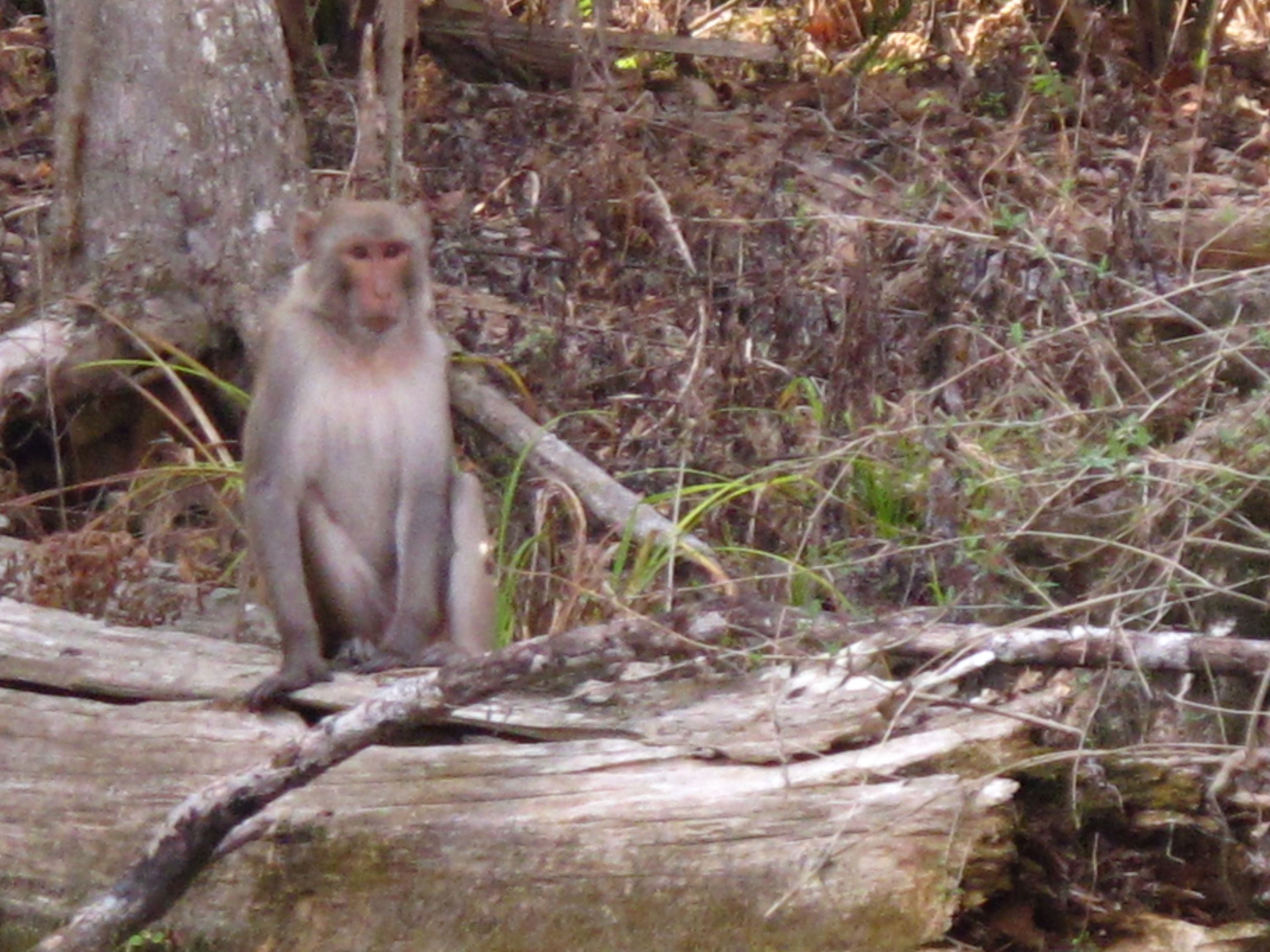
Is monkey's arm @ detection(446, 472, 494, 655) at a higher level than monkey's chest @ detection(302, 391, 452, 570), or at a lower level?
lower

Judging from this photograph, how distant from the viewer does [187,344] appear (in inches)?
271

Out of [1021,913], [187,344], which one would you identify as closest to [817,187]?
[187,344]

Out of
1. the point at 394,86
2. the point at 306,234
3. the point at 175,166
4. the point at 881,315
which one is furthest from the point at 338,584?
the point at 394,86

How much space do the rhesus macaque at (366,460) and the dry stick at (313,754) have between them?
3.66 ft

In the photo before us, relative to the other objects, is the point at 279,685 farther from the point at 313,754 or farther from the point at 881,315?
the point at 881,315

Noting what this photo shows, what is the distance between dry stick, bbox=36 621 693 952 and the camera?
3.86 m

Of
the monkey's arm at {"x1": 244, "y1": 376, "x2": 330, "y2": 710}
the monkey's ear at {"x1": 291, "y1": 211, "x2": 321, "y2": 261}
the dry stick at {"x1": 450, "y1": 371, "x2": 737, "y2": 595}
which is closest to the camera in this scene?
the monkey's arm at {"x1": 244, "y1": 376, "x2": 330, "y2": 710}

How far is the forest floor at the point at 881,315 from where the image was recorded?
455 cm

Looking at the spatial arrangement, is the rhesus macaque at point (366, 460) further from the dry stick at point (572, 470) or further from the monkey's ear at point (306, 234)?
the dry stick at point (572, 470)

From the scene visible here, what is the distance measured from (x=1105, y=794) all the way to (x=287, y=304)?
8.89 feet

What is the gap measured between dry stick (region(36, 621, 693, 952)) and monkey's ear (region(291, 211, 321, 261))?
5.52 feet

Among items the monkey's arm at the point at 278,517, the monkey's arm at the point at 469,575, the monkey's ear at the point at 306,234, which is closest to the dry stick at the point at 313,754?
the monkey's arm at the point at 278,517

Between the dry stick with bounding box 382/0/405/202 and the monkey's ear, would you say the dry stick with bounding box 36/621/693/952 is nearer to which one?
the monkey's ear

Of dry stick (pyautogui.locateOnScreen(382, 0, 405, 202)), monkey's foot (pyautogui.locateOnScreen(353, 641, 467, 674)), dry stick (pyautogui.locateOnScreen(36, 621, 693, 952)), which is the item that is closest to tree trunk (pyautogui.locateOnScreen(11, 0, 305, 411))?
dry stick (pyautogui.locateOnScreen(382, 0, 405, 202))
